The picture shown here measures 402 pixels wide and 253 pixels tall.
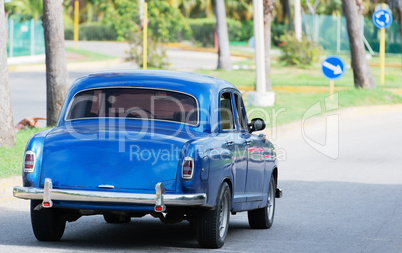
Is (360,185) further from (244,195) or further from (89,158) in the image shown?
(89,158)

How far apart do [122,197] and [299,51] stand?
39.0 metres

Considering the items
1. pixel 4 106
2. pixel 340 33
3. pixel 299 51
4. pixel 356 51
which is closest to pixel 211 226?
pixel 4 106

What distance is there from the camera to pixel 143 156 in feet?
25.9

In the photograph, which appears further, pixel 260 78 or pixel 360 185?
pixel 260 78

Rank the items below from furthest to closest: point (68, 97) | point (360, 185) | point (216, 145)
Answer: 1. point (360, 185)
2. point (68, 97)
3. point (216, 145)

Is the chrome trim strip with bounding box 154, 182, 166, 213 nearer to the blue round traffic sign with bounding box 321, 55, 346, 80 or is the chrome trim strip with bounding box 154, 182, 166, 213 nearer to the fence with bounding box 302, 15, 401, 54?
the blue round traffic sign with bounding box 321, 55, 346, 80

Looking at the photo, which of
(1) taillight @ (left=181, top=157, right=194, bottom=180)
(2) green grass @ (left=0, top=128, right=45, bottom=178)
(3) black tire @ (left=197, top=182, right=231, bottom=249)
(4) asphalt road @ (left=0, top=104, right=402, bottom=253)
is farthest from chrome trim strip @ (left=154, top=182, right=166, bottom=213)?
(2) green grass @ (left=0, top=128, right=45, bottom=178)

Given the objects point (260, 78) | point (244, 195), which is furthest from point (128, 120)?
point (260, 78)

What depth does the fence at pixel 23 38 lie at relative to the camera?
47.4 m

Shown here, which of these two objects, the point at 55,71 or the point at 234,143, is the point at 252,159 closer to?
the point at 234,143

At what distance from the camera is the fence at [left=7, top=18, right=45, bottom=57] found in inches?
1866

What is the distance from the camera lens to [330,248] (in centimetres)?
885

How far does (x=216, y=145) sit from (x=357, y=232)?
2.51 metres

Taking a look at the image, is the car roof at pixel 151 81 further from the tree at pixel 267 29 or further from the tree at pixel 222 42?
the tree at pixel 222 42
